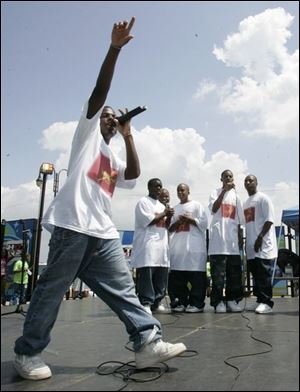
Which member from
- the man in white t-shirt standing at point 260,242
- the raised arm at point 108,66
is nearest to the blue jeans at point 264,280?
the man in white t-shirt standing at point 260,242

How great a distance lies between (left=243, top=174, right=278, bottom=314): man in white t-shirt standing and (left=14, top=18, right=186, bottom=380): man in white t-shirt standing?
2827 mm

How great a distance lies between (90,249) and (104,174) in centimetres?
43

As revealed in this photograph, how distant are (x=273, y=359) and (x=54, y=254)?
1.34 meters

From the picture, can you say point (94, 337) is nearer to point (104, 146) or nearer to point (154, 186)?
point (104, 146)

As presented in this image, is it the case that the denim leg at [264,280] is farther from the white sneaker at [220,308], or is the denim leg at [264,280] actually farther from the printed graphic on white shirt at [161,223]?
the printed graphic on white shirt at [161,223]

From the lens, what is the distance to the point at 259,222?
5.00m

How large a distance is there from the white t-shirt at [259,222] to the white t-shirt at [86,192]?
3069mm

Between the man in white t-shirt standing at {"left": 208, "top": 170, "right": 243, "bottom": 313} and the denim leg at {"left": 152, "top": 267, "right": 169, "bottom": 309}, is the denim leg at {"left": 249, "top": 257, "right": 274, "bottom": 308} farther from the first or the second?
the denim leg at {"left": 152, "top": 267, "right": 169, "bottom": 309}

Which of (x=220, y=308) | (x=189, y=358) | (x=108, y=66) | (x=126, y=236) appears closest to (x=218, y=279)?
(x=220, y=308)

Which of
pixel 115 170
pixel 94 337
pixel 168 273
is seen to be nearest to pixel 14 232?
pixel 168 273

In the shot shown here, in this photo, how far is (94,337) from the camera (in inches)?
125

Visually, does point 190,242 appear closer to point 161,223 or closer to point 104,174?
point 161,223

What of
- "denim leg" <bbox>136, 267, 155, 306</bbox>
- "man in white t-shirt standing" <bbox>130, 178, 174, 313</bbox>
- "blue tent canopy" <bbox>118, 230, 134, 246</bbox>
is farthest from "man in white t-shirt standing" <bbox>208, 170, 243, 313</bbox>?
"blue tent canopy" <bbox>118, 230, 134, 246</bbox>

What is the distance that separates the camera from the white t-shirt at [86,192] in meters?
2.11
